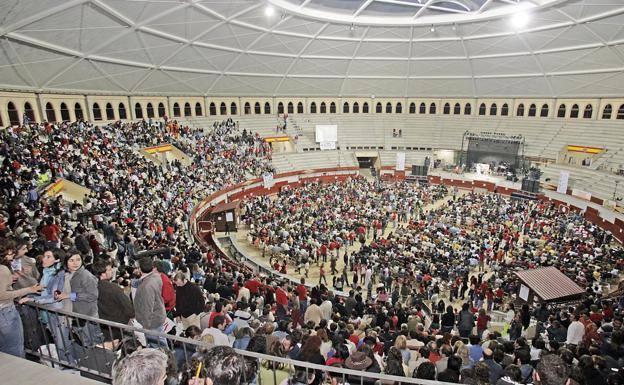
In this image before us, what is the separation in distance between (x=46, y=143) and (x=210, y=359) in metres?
21.9

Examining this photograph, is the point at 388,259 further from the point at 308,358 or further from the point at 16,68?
the point at 16,68

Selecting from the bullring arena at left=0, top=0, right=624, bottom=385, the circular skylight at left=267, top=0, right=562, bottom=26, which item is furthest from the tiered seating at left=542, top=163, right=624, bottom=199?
the circular skylight at left=267, top=0, right=562, bottom=26

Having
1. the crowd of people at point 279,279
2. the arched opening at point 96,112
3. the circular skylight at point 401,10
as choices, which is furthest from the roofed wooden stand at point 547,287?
the arched opening at point 96,112

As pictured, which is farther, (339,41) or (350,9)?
(339,41)

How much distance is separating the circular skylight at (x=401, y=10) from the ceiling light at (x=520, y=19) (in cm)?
34

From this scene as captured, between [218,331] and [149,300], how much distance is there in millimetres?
1330

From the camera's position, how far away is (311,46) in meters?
33.0

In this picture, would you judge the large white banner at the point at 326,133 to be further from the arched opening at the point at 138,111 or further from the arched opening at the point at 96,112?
the arched opening at the point at 96,112

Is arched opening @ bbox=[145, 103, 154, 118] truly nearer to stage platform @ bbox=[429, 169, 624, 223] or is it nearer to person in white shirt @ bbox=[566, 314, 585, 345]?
stage platform @ bbox=[429, 169, 624, 223]

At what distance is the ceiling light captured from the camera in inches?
981

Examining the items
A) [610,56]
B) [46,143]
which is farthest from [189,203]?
[610,56]

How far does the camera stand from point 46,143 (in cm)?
1922

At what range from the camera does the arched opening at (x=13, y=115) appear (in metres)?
23.9

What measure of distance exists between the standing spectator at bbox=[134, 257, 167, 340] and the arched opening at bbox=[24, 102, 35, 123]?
27640 millimetres
